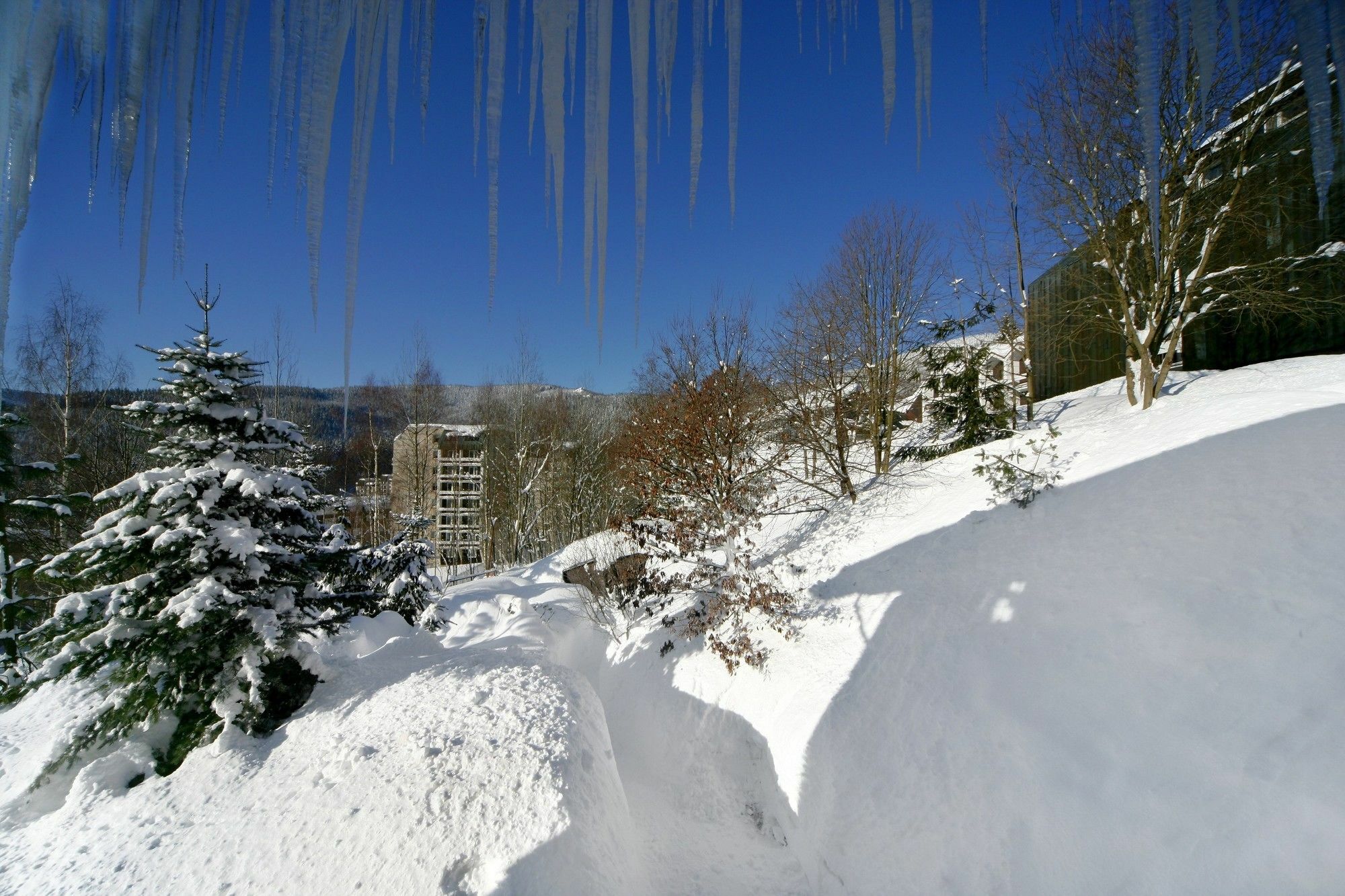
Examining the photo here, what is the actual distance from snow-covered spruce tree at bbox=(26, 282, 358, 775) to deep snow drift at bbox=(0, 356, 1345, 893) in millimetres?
358

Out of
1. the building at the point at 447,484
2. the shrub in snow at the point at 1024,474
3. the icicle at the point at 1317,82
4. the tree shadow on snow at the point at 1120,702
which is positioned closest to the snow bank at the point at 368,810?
the tree shadow on snow at the point at 1120,702

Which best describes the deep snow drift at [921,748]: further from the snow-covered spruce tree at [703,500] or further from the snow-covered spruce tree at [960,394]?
the snow-covered spruce tree at [960,394]

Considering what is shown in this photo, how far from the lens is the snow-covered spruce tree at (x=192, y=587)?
4.12 m

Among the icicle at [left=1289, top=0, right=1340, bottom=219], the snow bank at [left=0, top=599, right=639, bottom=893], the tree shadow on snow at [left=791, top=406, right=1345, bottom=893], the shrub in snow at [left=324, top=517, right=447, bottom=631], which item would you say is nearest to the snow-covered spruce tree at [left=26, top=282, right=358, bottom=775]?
the snow bank at [left=0, top=599, right=639, bottom=893]

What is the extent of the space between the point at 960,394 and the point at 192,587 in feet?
42.5

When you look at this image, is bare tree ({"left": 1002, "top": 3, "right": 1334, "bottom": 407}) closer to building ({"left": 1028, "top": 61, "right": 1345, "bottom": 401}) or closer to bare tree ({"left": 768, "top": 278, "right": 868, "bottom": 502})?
building ({"left": 1028, "top": 61, "right": 1345, "bottom": 401})

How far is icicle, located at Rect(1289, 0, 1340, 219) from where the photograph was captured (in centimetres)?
102

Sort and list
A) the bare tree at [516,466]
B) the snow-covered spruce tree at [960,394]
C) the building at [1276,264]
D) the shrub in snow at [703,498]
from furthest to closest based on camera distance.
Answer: the bare tree at [516,466]
the snow-covered spruce tree at [960,394]
the shrub in snow at [703,498]
the building at [1276,264]

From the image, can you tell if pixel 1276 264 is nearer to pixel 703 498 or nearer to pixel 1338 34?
pixel 703 498

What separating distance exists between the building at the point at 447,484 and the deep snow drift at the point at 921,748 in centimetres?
1492

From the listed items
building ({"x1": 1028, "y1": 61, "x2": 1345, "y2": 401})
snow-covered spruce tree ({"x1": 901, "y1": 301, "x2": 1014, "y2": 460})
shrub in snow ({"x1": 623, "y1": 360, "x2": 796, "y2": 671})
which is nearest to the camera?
building ({"x1": 1028, "y1": 61, "x2": 1345, "y2": 401})

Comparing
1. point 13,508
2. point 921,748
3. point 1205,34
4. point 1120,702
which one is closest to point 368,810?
point 921,748

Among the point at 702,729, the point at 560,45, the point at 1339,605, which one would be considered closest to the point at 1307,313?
the point at 1339,605

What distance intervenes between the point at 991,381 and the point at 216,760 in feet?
46.1
